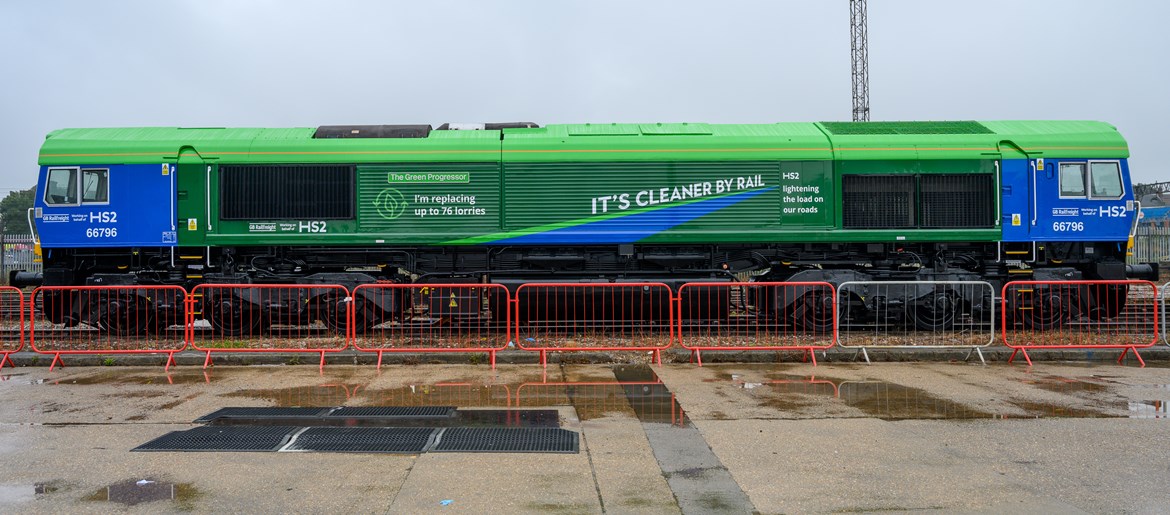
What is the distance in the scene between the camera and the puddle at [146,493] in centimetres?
432

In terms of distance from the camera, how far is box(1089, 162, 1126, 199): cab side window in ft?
38.8

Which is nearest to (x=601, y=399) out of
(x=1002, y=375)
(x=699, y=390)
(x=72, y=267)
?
(x=699, y=390)

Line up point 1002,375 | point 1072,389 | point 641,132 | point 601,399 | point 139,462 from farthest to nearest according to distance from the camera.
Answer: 1. point 641,132
2. point 1002,375
3. point 1072,389
4. point 601,399
5. point 139,462

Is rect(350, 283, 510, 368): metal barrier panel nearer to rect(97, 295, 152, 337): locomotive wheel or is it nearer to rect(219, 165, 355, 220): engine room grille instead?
rect(219, 165, 355, 220): engine room grille

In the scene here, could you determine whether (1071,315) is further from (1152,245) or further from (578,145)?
(1152,245)

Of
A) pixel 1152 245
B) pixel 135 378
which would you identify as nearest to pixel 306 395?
pixel 135 378

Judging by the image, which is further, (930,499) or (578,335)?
(578,335)

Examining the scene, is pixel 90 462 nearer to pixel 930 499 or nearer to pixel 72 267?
pixel 930 499

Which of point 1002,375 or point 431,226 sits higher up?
point 431,226

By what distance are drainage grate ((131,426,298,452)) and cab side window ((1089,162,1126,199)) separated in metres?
12.0

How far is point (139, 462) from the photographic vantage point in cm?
507

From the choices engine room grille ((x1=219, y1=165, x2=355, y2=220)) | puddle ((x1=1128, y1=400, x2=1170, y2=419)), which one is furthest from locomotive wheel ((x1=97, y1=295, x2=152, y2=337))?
puddle ((x1=1128, y1=400, x2=1170, y2=419))

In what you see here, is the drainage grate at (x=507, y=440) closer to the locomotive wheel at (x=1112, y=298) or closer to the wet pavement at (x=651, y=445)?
the wet pavement at (x=651, y=445)

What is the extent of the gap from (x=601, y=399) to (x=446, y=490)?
2846 mm
